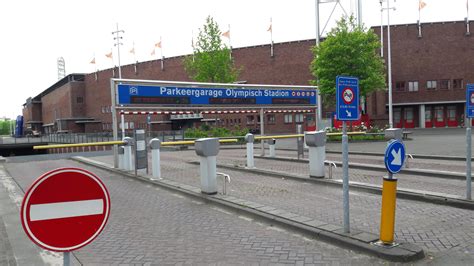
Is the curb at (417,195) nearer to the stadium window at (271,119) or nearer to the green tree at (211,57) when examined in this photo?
the green tree at (211,57)

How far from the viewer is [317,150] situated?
1021 centimetres

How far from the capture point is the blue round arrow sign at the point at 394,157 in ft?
15.8

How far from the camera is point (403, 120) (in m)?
48.4

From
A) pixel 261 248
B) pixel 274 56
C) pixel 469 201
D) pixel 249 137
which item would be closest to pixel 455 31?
pixel 274 56

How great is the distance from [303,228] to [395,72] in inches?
1823

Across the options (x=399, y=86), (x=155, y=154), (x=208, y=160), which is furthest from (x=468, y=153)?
(x=399, y=86)

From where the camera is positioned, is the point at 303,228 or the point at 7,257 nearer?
the point at 7,257

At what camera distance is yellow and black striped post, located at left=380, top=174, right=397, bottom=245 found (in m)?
4.80

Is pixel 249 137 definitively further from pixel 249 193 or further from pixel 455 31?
pixel 455 31

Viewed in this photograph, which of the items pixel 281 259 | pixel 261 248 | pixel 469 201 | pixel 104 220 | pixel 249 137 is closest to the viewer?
pixel 104 220

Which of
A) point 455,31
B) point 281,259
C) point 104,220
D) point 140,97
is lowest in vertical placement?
point 281,259

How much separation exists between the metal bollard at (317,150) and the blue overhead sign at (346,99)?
4674 mm

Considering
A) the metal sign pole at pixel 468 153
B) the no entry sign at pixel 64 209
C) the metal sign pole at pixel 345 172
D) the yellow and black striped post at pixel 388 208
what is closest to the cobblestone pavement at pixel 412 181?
the metal sign pole at pixel 468 153

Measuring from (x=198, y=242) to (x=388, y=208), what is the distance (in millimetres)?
2543
